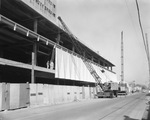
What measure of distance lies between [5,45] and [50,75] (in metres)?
11.2

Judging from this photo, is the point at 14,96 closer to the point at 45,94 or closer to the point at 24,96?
the point at 24,96

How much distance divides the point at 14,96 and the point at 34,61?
20.4 m

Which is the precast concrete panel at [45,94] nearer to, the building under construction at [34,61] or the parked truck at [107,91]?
the building under construction at [34,61]

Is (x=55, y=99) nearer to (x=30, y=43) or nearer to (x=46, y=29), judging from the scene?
(x=30, y=43)

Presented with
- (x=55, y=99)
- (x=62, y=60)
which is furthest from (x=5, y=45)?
(x=55, y=99)

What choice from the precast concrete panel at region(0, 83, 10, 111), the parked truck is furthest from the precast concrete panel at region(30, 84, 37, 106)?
the parked truck

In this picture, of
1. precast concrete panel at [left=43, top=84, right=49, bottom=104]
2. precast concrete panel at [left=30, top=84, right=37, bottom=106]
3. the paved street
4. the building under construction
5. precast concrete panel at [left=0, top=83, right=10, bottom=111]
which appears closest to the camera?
the paved street

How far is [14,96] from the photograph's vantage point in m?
19.9

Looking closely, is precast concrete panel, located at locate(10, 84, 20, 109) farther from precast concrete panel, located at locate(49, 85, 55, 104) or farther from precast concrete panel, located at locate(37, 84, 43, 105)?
precast concrete panel, located at locate(49, 85, 55, 104)

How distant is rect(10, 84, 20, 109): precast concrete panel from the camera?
63.9ft

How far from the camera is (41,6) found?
5628cm

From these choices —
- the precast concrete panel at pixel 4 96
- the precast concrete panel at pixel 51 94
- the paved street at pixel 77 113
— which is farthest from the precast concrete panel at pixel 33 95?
the precast concrete panel at pixel 4 96

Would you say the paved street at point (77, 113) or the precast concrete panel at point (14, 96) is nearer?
the paved street at point (77, 113)

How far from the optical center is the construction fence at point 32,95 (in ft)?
61.7
